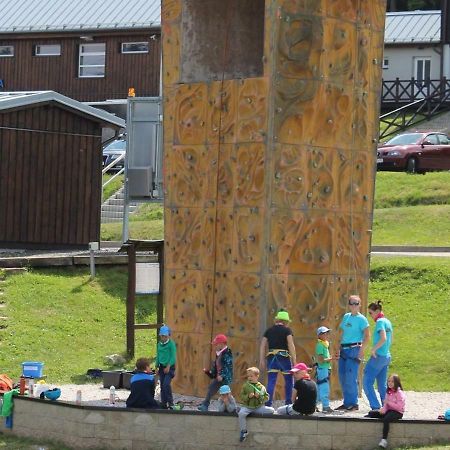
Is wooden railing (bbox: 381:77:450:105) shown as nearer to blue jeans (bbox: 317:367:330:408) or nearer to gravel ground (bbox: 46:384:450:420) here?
gravel ground (bbox: 46:384:450:420)

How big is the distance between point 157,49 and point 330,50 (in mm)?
30849

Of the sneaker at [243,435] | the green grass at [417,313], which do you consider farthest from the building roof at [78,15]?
the sneaker at [243,435]

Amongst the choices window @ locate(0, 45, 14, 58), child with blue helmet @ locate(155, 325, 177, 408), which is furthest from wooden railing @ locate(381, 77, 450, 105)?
child with blue helmet @ locate(155, 325, 177, 408)

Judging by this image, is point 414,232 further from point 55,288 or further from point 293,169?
point 293,169

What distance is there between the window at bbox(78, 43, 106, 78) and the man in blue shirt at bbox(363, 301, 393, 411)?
34409mm

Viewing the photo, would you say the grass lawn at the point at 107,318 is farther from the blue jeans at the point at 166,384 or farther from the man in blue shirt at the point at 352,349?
the blue jeans at the point at 166,384

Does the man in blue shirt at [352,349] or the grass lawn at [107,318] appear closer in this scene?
the man in blue shirt at [352,349]

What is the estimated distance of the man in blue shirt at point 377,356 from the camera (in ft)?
61.7

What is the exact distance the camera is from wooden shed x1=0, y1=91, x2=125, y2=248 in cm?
3147

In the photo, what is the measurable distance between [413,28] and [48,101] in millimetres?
29253

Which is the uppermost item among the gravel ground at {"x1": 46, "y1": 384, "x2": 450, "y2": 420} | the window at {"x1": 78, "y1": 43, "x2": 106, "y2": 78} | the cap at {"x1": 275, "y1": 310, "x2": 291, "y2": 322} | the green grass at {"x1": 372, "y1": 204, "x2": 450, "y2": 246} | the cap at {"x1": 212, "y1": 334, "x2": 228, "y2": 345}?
the window at {"x1": 78, "y1": 43, "x2": 106, "y2": 78}

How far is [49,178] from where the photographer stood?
105ft

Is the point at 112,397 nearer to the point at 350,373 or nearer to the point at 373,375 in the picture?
the point at 350,373

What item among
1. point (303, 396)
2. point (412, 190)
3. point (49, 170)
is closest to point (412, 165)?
point (412, 190)
